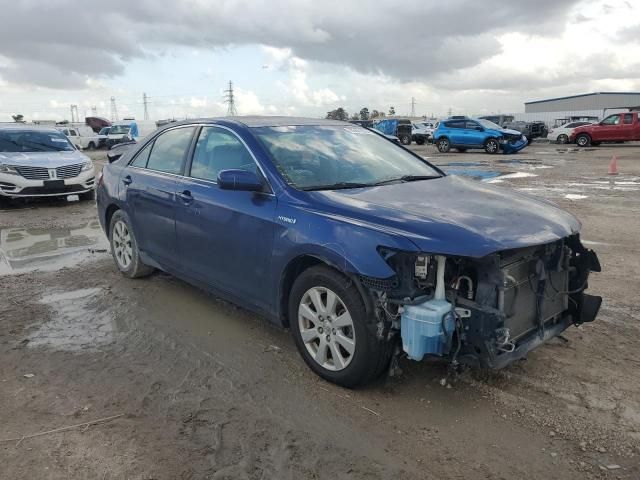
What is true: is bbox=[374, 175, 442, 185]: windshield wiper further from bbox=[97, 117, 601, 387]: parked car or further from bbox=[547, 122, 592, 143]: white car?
bbox=[547, 122, 592, 143]: white car

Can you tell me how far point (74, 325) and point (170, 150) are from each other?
5.74 feet

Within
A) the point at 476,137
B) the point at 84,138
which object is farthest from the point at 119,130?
the point at 476,137

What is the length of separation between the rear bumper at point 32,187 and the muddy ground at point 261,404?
242 inches

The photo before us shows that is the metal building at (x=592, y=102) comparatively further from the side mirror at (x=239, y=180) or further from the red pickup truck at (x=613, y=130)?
the side mirror at (x=239, y=180)

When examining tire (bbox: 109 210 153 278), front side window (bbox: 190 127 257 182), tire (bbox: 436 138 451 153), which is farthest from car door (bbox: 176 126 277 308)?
tire (bbox: 436 138 451 153)

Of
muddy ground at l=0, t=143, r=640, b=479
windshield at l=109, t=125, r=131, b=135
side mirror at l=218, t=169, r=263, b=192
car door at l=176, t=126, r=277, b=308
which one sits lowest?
muddy ground at l=0, t=143, r=640, b=479

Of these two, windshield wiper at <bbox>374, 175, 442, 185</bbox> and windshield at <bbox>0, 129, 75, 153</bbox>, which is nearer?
windshield wiper at <bbox>374, 175, 442, 185</bbox>

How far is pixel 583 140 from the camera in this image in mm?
30016

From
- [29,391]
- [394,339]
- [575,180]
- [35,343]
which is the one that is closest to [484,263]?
[394,339]

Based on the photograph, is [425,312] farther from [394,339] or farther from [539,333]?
[539,333]

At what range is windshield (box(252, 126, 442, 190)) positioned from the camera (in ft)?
12.8

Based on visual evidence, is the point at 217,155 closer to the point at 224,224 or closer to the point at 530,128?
the point at 224,224

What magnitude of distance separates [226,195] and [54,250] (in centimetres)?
429

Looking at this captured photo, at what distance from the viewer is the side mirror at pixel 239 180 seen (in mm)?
3717
